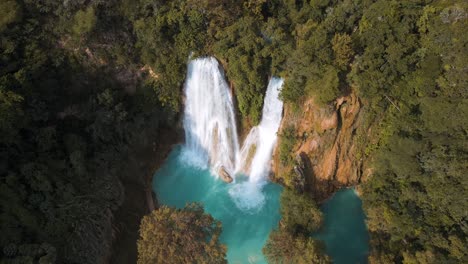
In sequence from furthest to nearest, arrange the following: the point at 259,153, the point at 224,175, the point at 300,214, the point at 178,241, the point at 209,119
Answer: the point at 209,119
the point at 224,175
the point at 259,153
the point at 300,214
the point at 178,241

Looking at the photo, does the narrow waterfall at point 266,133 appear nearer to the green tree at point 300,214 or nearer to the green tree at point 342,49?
the green tree at point 300,214

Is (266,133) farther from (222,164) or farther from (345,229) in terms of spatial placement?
(345,229)

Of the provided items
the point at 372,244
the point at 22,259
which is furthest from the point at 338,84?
the point at 22,259

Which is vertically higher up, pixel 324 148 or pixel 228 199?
pixel 324 148

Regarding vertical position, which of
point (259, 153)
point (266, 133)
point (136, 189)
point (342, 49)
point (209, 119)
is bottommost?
point (136, 189)

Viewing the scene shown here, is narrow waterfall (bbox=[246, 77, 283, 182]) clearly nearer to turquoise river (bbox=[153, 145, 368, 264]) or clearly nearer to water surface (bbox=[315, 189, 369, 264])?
turquoise river (bbox=[153, 145, 368, 264])

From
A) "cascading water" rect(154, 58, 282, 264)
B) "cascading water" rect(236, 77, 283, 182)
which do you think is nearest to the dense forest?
"cascading water" rect(236, 77, 283, 182)

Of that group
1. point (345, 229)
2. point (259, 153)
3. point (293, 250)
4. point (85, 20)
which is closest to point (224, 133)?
point (259, 153)
